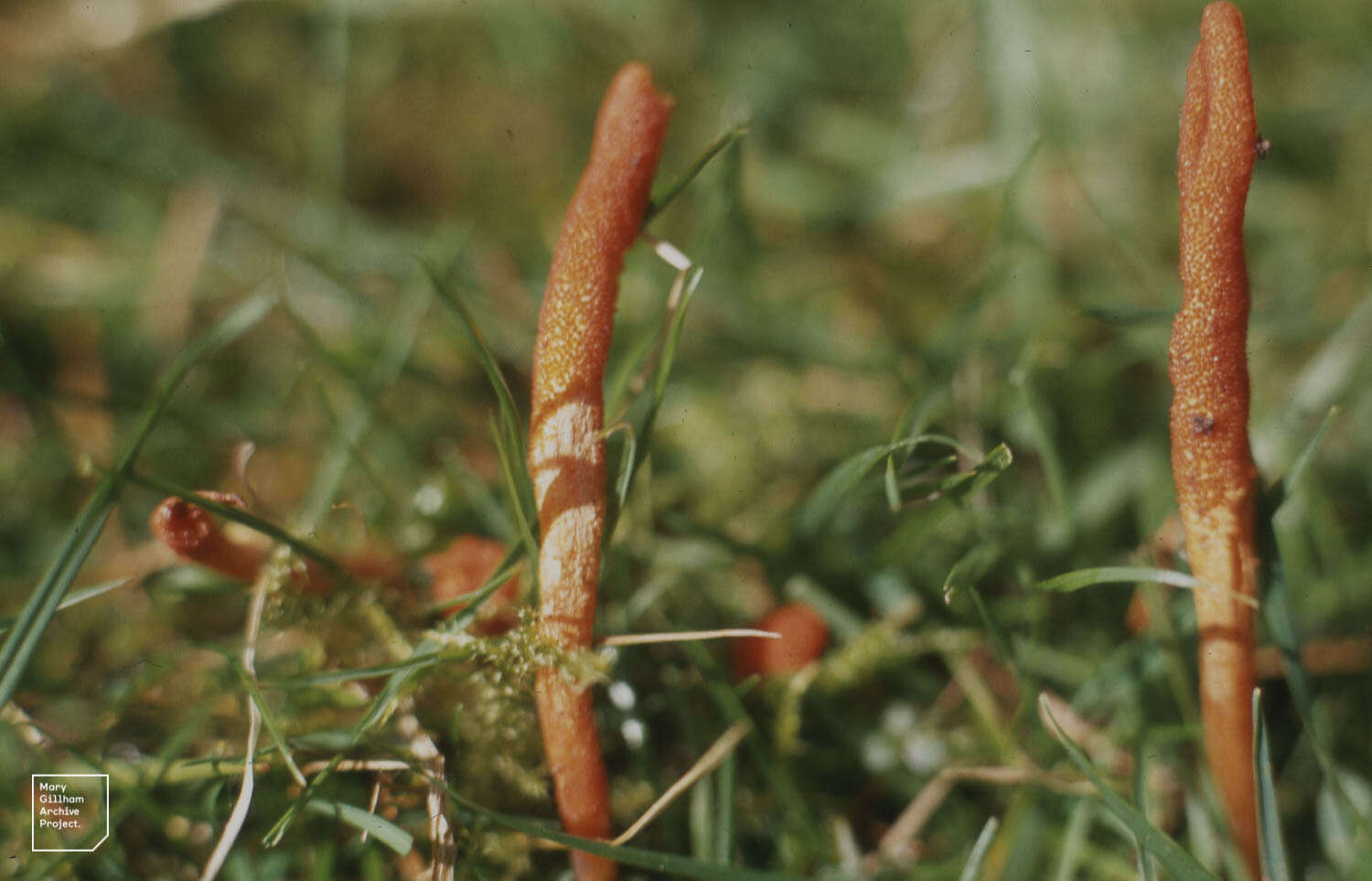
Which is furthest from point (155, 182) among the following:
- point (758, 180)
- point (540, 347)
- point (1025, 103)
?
point (1025, 103)

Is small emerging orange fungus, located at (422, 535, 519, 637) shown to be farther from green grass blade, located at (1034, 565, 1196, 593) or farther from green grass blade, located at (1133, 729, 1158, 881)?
green grass blade, located at (1133, 729, 1158, 881)

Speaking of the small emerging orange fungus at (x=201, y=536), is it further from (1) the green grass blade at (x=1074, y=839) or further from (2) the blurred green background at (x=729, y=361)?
(1) the green grass blade at (x=1074, y=839)

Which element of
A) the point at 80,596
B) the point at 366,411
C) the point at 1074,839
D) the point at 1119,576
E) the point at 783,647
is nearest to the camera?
the point at 1119,576

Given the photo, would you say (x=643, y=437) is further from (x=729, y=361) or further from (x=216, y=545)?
(x=729, y=361)

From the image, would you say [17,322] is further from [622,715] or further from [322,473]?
[622,715]

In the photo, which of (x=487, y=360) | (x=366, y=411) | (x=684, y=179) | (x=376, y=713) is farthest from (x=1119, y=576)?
(x=366, y=411)

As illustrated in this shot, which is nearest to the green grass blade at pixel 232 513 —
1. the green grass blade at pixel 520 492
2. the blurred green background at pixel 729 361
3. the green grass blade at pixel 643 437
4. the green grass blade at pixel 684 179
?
the blurred green background at pixel 729 361

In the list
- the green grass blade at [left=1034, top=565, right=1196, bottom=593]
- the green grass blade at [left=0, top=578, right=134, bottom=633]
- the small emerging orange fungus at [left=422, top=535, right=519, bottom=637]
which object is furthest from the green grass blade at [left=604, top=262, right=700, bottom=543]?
the green grass blade at [left=0, top=578, right=134, bottom=633]
